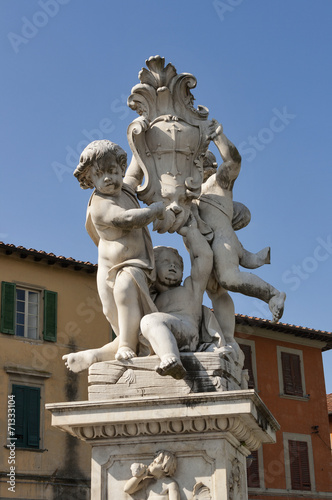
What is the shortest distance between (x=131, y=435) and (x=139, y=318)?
2.87 ft

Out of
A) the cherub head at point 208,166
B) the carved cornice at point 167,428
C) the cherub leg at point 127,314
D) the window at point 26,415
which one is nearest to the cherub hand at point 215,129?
the cherub head at point 208,166

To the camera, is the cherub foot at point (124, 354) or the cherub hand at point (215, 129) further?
the cherub hand at point (215, 129)

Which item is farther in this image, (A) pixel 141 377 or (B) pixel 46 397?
(B) pixel 46 397

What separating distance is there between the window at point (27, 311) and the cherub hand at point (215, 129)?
17.8 meters

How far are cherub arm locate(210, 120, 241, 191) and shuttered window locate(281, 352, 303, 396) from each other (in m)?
24.1

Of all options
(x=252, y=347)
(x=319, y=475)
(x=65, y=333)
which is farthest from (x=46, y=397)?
(x=319, y=475)

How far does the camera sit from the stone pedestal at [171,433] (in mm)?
5508

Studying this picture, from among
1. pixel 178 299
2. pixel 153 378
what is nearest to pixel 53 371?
pixel 178 299

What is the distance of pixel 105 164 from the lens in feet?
20.5

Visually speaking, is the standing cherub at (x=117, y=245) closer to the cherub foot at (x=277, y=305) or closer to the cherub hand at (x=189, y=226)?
the cherub hand at (x=189, y=226)

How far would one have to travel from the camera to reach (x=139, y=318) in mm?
6086

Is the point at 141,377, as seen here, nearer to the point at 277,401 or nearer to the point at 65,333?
the point at 65,333

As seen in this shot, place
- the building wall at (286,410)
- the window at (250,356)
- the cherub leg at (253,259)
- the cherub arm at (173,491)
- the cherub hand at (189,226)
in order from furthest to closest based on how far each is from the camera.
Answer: the window at (250,356), the building wall at (286,410), the cherub leg at (253,259), the cherub hand at (189,226), the cherub arm at (173,491)

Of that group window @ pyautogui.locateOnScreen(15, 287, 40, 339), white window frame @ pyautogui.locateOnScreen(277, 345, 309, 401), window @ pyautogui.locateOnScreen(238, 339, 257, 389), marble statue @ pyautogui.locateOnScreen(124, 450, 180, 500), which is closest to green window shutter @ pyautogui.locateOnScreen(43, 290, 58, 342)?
window @ pyautogui.locateOnScreen(15, 287, 40, 339)
